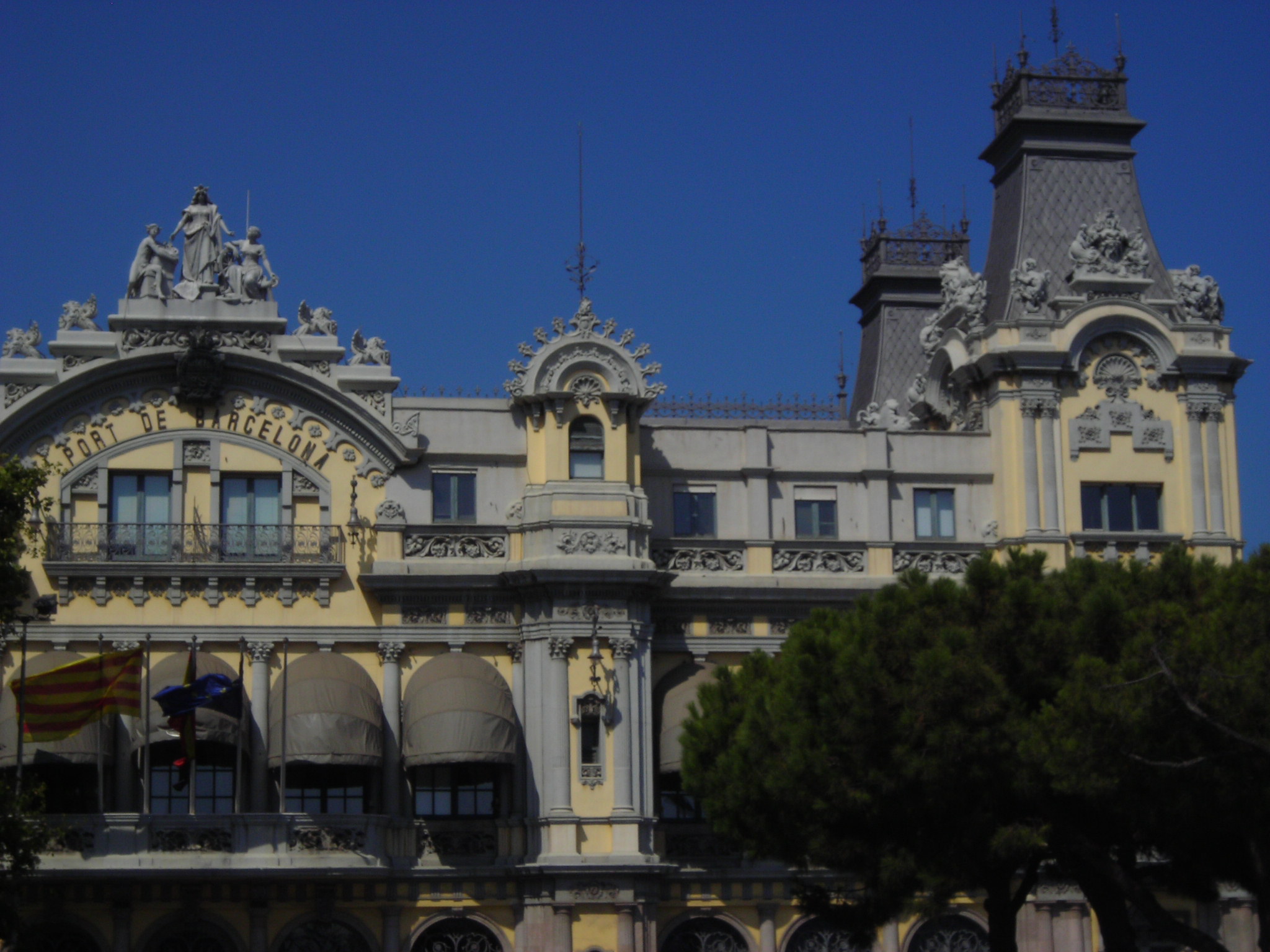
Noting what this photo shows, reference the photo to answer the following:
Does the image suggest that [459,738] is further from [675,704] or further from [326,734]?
[675,704]

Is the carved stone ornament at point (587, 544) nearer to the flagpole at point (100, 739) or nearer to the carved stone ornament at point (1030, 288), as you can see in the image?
the flagpole at point (100, 739)

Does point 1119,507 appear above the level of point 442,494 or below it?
below

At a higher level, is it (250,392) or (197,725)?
(250,392)

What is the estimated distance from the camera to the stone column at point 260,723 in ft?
163

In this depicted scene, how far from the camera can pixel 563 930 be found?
162ft

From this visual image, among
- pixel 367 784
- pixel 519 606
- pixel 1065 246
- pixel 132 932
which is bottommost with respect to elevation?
pixel 132 932

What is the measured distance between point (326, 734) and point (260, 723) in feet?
8.06

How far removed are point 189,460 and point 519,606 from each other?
864 cm

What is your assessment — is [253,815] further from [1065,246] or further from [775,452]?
[1065,246]

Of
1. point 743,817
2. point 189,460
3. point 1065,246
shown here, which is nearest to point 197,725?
point 189,460

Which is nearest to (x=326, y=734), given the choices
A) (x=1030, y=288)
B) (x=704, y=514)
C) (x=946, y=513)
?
(x=704, y=514)

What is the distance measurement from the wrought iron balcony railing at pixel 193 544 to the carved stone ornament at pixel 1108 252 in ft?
66.6

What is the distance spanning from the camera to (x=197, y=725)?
48.5m

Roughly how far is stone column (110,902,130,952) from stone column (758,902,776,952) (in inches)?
575
